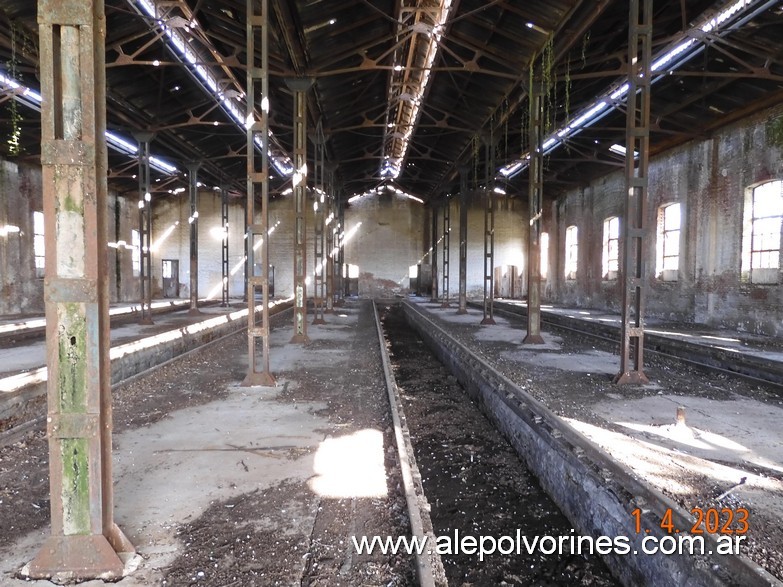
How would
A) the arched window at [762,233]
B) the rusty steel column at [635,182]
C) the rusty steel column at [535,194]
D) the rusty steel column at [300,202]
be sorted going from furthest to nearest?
the arched window at [762,233] < the rusty steel column at [300,202] < the rusty steel column at [535,194] < the rusty steel column at [635,182]

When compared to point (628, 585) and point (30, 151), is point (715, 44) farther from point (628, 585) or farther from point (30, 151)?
point (30, 151)

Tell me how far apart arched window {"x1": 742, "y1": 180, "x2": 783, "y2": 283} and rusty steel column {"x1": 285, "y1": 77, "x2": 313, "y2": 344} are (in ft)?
37.7

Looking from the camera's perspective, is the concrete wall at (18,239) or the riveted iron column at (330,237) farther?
the riveted iron column at (330,237)

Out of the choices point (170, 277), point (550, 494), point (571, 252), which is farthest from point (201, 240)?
point (550, 494)

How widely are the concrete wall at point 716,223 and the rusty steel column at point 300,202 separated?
7771mm

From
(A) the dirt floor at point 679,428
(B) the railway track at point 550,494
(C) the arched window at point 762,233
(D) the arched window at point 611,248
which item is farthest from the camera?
(D) the arched window at point 611,248

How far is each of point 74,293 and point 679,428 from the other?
5.43 meters

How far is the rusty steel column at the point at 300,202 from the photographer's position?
10594 mm

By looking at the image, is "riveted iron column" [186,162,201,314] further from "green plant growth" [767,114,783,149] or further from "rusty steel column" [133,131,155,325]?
"green plant growth" [767,114,783,149]

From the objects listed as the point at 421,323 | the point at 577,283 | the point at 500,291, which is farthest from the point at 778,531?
the point at 500,291

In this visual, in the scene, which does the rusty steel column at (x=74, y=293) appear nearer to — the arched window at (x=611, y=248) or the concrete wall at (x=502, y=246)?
the arched window at (x=611, y=248)

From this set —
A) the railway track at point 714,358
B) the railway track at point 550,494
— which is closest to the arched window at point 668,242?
the railway track at point 714,358

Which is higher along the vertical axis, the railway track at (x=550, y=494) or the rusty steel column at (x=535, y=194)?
the rusty steel column at (x=535, y=194)

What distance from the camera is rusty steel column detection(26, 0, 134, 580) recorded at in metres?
2.25
